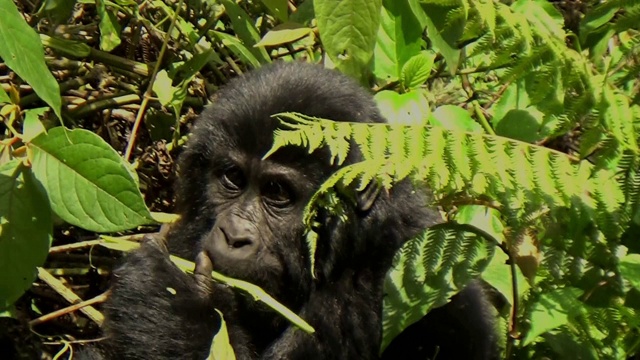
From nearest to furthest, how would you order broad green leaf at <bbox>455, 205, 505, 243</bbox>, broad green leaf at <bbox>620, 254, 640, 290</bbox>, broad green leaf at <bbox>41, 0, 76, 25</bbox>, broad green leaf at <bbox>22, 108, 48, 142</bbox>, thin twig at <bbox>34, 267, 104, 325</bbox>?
broad green leaf at <bbox>620, 254, 640, 290</bbox>, broad green leaf at <bbox>22, 108, 48, 142</bbox>, broad green leaf at <bbox>455, 205, 505, 243</bbox>, thin twig at <bbox>34, 267, 104, 325</bbox>, broad green leaf at <bbox>41, 0, 76, 25</bbox>

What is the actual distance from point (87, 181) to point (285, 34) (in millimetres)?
1235

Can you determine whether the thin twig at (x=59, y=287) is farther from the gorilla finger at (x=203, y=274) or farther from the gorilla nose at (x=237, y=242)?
the gorilla nose at (x=237, y=242)

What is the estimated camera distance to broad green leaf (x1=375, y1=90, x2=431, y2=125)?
3.06 m

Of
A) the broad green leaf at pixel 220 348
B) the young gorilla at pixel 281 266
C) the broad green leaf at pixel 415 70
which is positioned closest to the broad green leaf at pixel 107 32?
the young gorilla at pixel 281 266

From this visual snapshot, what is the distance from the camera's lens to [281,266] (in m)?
3.01

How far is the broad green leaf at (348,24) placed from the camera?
2.40 meters

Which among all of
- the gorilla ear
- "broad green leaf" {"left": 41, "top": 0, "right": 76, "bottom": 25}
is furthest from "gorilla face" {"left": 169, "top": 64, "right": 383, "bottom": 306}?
"broad green leaf" {"left": 41, "top": 0, "right": 76, "bottom": 25}

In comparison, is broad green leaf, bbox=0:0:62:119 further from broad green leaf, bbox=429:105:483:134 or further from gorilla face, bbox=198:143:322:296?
broad green leaf, bbox=429:105:483:134

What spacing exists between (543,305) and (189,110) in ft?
6.50

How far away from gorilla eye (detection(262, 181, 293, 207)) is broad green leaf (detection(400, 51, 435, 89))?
566 mm

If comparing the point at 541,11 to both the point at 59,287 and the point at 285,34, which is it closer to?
the point at 285,34

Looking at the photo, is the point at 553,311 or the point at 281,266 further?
the point at 281,266

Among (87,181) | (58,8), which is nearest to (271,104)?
(58,8)

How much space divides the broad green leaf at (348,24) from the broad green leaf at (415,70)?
26.8 inches
